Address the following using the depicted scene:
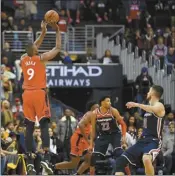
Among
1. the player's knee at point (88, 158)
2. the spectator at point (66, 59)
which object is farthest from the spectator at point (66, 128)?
the spectator at point (66, 59)

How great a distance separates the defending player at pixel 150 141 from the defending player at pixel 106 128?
3132mm

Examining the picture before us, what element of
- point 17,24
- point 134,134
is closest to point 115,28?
point 17,24

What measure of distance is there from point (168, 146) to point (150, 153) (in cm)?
826

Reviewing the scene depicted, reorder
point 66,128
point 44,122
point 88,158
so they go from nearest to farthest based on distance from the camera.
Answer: point 44,122
point 88,158
point 66,128

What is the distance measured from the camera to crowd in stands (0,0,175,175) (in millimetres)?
23000

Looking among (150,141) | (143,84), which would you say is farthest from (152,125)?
(143,84)

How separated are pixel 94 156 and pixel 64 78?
10.5m

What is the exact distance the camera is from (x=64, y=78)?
3055cm

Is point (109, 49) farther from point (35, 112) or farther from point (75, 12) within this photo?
point (35, 112)

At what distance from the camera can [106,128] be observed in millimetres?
20281

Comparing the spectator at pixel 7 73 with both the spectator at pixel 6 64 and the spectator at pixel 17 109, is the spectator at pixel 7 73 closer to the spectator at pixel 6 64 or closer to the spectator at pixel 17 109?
the spectator at pixel 6 64

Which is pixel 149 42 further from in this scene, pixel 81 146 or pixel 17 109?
pixel 81 146

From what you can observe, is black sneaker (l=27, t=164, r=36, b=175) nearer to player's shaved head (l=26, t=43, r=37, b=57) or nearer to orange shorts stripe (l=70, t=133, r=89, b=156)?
orange shorts stripe (l=70, t=133, r=89, b=156)

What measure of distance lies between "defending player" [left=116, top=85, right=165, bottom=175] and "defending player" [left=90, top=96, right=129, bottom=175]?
10.3 feet
